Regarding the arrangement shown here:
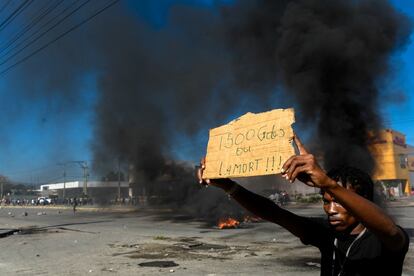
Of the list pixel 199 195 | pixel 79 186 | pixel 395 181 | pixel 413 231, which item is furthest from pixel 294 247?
pixel 79 186

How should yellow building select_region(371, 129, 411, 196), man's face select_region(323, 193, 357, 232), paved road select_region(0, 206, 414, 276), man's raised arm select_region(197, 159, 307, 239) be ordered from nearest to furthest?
1. man's face select_region(323, 193, 357, 232)
2. man's raised arm select_region(197, 159, 307, 239)
3. paved road select_region(0, 206, 414, 276)
4. yellow building select_region(371, 129, 411, 196)

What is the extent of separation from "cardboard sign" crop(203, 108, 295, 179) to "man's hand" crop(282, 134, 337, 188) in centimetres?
16

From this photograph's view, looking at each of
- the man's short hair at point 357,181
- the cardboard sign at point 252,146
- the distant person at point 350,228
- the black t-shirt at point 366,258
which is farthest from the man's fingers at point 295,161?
the black t-shirt at point 366,258

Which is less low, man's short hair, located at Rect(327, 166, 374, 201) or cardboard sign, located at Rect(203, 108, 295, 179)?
cardboard sign, located at Rect(203, 108, 295, 179)

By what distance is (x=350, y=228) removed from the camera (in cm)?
176

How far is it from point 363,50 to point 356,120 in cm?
272

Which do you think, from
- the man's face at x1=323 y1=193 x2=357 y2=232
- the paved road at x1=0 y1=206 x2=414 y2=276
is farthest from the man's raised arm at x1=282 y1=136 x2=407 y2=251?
the paved road at x1=0 y1=206 x2=414 y2=276

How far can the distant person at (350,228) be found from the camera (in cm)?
158

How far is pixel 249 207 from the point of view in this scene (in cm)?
224

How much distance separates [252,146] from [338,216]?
1.66 feet

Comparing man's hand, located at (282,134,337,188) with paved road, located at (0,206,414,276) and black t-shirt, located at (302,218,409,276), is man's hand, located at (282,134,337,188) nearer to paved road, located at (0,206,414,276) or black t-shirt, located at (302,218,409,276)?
black t-shirt, located at (302,218,409,276)

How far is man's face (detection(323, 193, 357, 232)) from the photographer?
175cm

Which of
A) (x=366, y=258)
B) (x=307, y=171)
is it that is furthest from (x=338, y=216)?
(x=307, y=171)

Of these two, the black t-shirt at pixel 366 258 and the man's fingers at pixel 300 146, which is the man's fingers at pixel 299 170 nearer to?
the man's fingers at pixel 300 146
